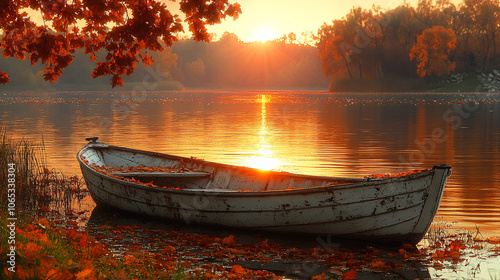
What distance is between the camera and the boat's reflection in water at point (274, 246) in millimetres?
9703

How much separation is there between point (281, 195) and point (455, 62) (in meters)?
110

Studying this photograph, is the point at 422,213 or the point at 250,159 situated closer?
the point at 422,213

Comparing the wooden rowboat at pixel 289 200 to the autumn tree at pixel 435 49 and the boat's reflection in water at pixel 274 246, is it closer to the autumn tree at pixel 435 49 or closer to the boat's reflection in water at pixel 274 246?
the boat's reflection in water at pixel 274 246

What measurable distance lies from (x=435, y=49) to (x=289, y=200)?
10099cm

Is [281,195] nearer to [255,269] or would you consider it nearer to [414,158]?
[255,269]

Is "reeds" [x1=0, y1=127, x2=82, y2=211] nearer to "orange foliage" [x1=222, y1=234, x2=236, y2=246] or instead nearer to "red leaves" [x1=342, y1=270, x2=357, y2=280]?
"orange foliage" [x1=222, y1=234, x2=236, y2=246]

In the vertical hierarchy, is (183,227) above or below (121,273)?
below

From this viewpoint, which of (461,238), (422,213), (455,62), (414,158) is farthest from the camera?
(455,62)

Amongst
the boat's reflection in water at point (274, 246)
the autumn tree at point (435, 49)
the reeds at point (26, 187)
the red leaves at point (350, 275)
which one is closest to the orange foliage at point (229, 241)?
the boat's reflection in water at point (274, 246)

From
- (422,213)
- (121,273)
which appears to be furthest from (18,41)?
(422,213)

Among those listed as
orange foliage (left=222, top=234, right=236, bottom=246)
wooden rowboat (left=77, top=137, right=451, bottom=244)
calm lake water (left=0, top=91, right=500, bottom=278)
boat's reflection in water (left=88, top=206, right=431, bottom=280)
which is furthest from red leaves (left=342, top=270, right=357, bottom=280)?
calm lake water (left=0, top=91, right=500, bottom=278)

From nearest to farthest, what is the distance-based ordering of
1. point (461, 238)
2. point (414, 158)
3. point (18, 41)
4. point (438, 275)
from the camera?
point (438, 275), point (461, 238), point (18, 41), point (414, 158)

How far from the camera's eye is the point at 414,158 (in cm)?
2375

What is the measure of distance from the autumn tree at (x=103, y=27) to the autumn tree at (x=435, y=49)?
99.3 meters
